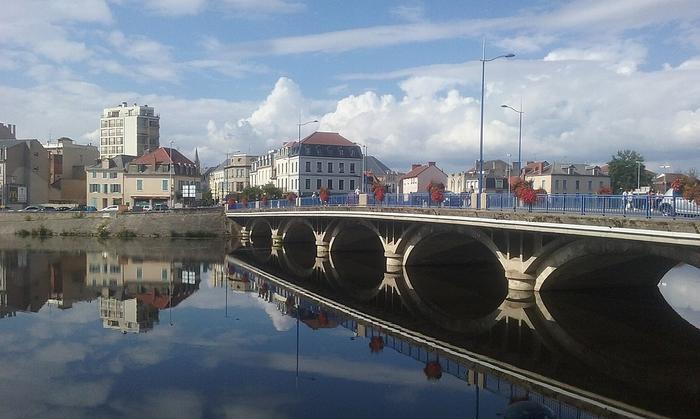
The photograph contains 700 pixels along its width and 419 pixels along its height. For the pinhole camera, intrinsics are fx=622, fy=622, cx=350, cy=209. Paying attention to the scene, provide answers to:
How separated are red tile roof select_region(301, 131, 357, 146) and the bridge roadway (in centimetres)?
4111

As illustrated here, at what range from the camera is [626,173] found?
88.2 meters

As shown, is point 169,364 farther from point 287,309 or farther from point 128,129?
point 128,129

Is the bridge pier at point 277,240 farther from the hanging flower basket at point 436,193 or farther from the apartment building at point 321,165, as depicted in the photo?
the hanging flower basket at point 436,193

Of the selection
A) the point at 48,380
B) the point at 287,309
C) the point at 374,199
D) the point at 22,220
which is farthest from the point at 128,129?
the point at 48,380

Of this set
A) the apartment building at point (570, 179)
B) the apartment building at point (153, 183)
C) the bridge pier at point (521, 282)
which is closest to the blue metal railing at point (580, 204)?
the bridge pier at point (521, 282)

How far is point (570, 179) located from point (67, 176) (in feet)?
260

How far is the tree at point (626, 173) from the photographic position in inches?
3442

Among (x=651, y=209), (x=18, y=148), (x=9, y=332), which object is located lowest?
(x=9, y=332)

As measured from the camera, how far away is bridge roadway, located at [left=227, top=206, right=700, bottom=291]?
824 inches

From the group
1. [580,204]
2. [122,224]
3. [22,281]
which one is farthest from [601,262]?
[122,224]

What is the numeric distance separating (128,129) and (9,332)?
12927 cm

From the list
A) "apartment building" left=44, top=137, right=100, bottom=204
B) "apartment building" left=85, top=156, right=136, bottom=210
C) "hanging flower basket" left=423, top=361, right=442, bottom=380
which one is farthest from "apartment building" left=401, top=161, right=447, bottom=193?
"hanging flower basket" left=423, top=361, right=442, bottom=380

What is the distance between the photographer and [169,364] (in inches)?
795

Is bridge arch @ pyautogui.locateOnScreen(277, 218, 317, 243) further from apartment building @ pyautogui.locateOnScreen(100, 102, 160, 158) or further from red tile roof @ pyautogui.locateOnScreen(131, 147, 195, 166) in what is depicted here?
apartment building @ pyautogui.locateOnScreen(100, 102, 160, 158)
